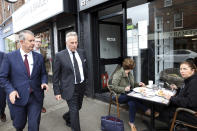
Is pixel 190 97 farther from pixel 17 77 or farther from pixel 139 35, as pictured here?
pixel 139 35

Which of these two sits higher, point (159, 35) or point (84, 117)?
point (159, 35)

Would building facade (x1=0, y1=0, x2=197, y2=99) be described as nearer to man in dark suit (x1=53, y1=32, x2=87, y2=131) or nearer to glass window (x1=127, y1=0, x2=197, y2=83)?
glass window (x1=127, y1=0, x2=197, y2=83)

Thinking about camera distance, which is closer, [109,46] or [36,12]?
[109,46]

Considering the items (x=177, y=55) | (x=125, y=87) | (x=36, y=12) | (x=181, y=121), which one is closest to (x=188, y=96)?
(x=181, y=121)

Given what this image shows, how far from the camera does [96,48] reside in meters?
5.07

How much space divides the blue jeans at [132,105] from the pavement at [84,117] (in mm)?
312

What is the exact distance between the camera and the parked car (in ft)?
12.4

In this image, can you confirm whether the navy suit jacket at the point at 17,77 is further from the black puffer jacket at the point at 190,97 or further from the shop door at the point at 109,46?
the shop door at the point at 109,46

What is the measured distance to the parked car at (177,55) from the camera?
3777 millimetres

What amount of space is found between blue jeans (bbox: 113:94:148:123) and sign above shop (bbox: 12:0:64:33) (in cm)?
347

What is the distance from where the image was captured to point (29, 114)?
93.0 inches

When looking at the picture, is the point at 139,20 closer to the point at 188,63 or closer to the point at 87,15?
the point at 87,15

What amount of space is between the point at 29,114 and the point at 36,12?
577 centimetres

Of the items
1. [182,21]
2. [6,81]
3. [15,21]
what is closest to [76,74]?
[6,81]
